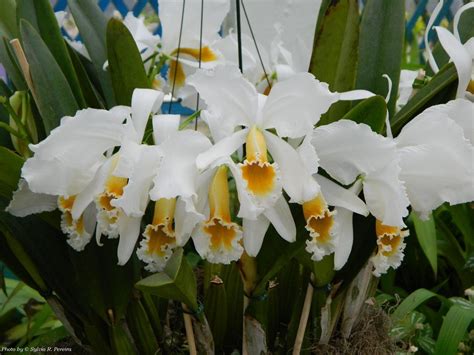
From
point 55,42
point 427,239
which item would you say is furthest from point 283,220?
point 427,239

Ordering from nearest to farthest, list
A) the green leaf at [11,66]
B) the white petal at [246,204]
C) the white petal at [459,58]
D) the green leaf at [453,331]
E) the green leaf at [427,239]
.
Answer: the white petal at [246,204]
the white petal at [459,58]
the green leaf at [11,66]
the green leaf at [453,331]
the green leaf at [427,239]

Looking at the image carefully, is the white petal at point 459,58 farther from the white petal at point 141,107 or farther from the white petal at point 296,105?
the white petal at point 141,107

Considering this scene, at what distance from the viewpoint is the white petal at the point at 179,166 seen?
0.57 metres

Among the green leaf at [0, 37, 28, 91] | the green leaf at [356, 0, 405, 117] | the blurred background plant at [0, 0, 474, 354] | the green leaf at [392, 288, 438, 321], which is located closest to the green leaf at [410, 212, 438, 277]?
the green leaf at [392, 288, 438, 321]

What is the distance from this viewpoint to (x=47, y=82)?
0.70 meters

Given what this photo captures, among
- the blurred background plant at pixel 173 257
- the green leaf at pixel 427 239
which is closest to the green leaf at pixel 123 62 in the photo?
the blurred background plant at pixel 173 257

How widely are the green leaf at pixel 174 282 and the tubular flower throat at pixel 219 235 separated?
3cm

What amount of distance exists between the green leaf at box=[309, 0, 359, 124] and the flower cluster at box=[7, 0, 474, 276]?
0.06m

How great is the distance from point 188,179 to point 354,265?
264 millimetres

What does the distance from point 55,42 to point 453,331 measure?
74 cm

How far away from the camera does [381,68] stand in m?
0.76

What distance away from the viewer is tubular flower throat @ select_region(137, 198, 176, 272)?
2.02 feet

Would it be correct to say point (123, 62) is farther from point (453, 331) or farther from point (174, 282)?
point (453, 331)

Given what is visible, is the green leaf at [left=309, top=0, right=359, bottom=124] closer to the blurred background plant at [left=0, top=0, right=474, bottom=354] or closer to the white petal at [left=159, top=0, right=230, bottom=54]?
the blurred background plant at [left=0, top=0, right=474, bottom=354]
